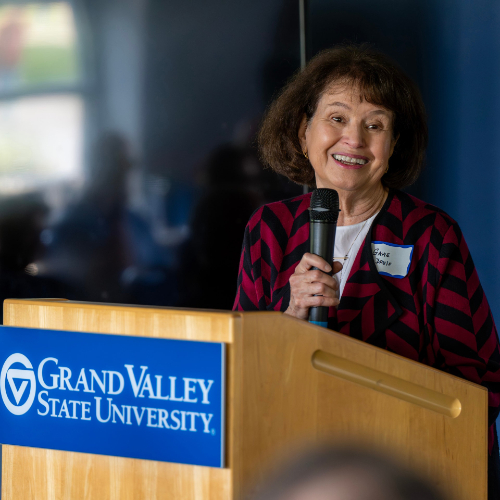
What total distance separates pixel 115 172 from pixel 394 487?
177 centimetres

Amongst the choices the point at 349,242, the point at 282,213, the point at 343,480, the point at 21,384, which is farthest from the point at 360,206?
the point at 21,384

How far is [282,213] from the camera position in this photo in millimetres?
1734

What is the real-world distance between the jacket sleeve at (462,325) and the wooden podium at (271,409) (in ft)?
1.04

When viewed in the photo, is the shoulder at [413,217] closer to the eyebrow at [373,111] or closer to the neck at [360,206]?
the neck at [360,206]

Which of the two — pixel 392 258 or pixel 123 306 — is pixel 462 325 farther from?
pixel 123 306

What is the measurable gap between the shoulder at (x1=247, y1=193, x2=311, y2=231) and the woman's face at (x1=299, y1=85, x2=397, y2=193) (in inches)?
5.8

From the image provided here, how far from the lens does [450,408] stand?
0.99 meters

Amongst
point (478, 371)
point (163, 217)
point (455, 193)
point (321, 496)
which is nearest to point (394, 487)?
point (321, 496)

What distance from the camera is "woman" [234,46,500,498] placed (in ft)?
4.50

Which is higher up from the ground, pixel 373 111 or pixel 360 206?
pixel 373 111

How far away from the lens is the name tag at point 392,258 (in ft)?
4.78

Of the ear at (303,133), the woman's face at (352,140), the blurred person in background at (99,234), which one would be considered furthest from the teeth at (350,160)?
the blurred person in background at (99,234)

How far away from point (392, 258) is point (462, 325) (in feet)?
0.77

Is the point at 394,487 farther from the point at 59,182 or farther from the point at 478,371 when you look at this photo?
the point at 59,182
